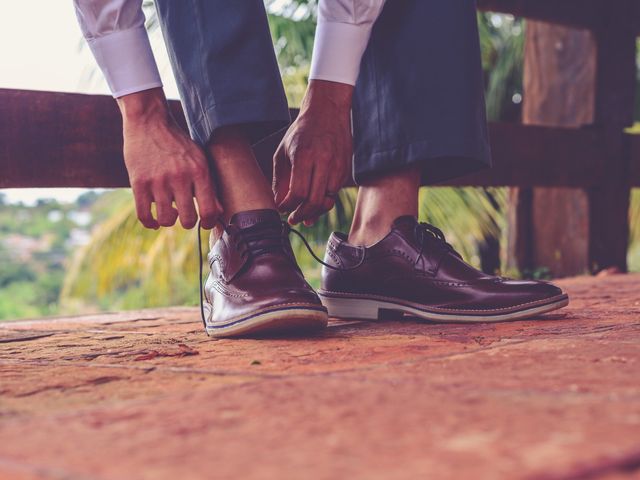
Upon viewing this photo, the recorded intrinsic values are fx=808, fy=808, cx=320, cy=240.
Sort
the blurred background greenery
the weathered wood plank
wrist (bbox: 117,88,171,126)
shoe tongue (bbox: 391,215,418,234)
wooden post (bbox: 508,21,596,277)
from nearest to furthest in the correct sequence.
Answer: wrist (bbox: 117,88,171,126), shoe tongue (bbox: 391,215,418,234), the weathered wood plank, wooden post (bbox: 508,21,596,277), the blurred background greenery

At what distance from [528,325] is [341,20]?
0.67 m

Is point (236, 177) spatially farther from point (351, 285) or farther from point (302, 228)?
point (302, 228)

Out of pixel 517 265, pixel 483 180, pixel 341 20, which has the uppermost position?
pixel 341 20

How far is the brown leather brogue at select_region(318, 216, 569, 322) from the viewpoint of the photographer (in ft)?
4.89

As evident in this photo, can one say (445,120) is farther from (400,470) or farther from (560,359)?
(400,470)

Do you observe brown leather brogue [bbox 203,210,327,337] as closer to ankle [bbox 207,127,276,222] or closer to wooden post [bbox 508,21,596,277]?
ankle [bbox 207,127,276,222]

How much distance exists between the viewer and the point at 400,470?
1.73 feet

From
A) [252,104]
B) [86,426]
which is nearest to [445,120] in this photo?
[252,104]

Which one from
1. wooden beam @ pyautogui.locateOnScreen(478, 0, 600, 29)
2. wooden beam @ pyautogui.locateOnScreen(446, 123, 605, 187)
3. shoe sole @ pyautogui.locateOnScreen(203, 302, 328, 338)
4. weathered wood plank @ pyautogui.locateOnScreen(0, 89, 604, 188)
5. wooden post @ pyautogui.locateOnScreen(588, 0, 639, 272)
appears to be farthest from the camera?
wooden post @ pyautogui.locateOnScreen(588, 0, 639, 272)

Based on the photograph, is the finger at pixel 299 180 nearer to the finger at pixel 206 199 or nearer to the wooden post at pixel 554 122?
the finger at pixel 206 199

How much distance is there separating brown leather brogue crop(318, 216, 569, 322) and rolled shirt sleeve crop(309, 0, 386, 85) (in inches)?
12.4

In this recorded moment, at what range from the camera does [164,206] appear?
1.35m

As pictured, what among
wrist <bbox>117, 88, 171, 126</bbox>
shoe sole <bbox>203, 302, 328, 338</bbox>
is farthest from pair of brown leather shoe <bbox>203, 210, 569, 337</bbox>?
wrist <bbox>117, 88, 171, 126</bbox>

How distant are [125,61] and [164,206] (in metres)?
0.26
